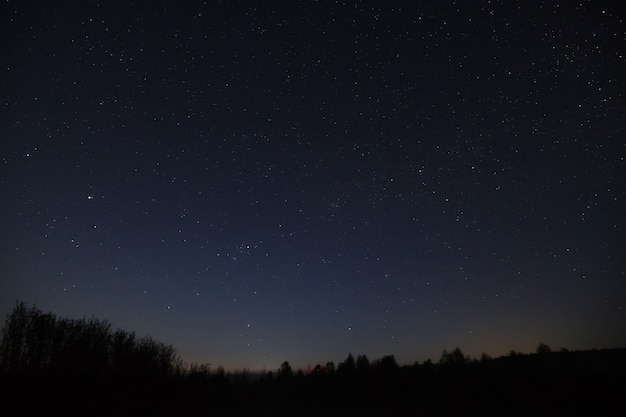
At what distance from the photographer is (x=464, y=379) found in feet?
138

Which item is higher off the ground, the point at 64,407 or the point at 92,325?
the point at 92,325

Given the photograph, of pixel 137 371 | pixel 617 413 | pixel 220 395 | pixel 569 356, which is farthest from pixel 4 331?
pixel 569 356

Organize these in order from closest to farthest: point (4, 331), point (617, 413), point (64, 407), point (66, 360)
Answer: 1. point (64, 407)
2. point (617, 413)
3. point (4, 331)
4. point (66, 360)

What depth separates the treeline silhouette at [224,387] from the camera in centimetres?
2917

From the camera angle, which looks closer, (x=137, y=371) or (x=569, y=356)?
(x=137, y=371)

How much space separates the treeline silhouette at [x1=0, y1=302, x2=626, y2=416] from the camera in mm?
29172

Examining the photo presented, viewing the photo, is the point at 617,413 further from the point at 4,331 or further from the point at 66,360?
the point at 4,331

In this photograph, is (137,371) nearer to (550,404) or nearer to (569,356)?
(550,404)

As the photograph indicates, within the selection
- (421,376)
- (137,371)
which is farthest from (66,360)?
(421,376)

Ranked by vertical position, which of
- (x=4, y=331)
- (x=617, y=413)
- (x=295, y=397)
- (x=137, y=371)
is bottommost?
(x=617, y=413)

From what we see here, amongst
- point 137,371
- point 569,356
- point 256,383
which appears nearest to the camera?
point 137,371

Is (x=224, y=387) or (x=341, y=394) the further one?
(x=224, y=387)

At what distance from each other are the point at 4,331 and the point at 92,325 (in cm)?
842

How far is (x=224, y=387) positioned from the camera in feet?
163
